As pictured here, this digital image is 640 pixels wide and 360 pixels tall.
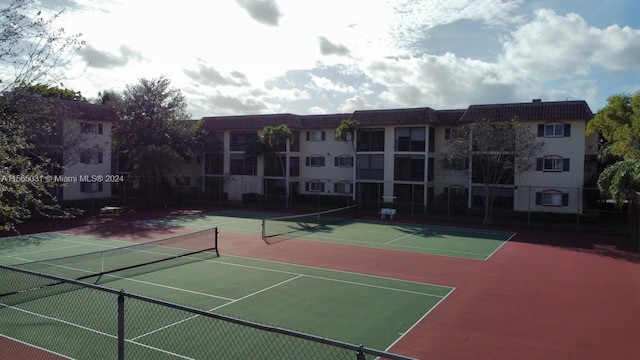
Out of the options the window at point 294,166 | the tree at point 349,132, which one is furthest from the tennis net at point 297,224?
the window at point 294,166

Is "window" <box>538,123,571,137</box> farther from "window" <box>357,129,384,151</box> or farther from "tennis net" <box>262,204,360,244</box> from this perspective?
"tennis net" <box>262,204,360,244</box>

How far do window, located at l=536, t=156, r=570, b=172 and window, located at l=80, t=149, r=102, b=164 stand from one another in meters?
38.0

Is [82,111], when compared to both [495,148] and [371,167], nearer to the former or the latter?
[371,167]

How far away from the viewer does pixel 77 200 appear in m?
39.0

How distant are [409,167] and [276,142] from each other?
43.7 feet

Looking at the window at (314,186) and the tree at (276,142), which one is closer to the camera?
the tree at (276,142)

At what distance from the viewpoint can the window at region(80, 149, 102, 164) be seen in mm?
40841

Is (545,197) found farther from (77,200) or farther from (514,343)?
(77,200)

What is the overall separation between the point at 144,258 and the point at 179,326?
358 inches

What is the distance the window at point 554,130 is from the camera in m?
36.5

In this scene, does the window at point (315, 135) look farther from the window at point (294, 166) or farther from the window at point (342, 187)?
the window at point (342, 187)

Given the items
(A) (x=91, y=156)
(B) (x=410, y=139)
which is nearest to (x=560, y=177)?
(B) (x=410, y=139)

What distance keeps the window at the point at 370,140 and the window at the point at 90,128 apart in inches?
970

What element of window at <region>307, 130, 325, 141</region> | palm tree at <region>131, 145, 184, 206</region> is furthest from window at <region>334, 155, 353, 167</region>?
palm tree at <region>131, 145, 184, 206</region>
